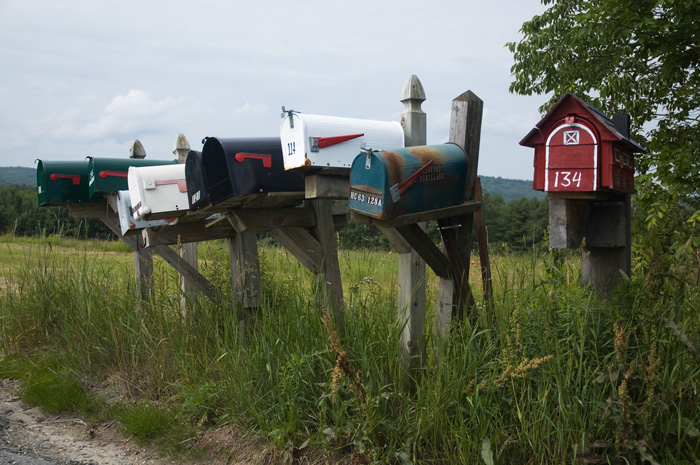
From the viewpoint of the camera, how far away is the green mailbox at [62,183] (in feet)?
16.6

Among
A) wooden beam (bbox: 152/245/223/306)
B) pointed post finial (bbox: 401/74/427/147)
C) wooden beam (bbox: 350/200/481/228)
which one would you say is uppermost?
pointed post finial (bbox: 401/74/427/147)

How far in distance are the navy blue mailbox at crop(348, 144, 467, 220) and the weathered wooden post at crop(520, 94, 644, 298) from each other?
34 cm

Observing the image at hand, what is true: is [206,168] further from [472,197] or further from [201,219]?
[472,197]

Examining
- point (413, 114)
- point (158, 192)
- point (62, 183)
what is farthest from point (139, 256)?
point (413, 114)

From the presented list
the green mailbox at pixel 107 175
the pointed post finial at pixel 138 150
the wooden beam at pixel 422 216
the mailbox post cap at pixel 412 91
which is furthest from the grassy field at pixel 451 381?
the pointed post finial at pixel 138 150

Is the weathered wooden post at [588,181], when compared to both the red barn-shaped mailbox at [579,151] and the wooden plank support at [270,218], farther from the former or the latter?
the wooden plank support at [270,218]

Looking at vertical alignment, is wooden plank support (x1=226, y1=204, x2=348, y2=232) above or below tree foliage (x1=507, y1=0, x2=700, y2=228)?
below

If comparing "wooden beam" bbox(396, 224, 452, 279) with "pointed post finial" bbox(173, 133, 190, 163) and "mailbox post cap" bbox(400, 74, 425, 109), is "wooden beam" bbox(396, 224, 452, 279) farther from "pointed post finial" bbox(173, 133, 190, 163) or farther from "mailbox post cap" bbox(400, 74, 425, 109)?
"pointed post finial" bbox(173, 133, 190, 163)

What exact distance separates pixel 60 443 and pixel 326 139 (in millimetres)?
2192

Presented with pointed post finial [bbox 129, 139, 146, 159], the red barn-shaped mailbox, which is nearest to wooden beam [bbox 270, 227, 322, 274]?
the red barn-shaped mailbox

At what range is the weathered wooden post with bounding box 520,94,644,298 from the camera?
2.43 m

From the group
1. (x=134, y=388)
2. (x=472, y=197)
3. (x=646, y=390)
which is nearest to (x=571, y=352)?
(x=646, y=390)

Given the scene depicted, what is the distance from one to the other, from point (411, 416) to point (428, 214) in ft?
2.77

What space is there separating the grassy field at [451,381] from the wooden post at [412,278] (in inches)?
3.6
